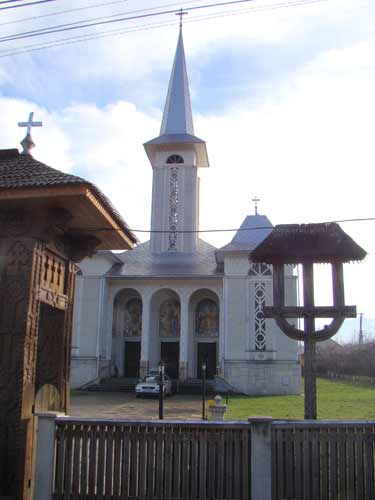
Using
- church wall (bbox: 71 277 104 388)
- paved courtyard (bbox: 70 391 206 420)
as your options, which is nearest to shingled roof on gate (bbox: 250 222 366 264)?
paved courtyard (bbox: 70 391 206 420)

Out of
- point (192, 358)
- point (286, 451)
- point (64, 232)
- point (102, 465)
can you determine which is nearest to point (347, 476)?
point (286, 451)

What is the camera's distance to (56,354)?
8.57 metres

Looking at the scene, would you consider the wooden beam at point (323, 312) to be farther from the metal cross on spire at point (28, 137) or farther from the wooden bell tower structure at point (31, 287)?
the metal cross on spire at point (28, 137)

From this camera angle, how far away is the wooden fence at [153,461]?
20.2 feet

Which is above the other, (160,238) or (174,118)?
(174,118)

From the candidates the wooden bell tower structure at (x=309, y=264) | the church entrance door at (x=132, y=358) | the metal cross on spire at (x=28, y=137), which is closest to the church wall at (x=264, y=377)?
the church entrance door at (x=132, y=358)

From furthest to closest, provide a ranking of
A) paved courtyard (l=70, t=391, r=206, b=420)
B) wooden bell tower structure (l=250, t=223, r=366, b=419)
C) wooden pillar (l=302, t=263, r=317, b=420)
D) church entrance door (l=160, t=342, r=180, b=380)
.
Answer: church entrance door (l=160, t=342, r=180, b=380), paved courtyard (l=70, t=391, r=206, b=420), wooden bell tower structure (l=250, t=223, r=366, b=419), wooden pillar (l=302, t=263, r=317, b=420)

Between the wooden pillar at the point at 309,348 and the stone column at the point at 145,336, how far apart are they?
24891mm

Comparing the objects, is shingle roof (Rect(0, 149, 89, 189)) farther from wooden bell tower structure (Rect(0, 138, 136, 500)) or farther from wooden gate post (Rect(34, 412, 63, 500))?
wooden gate post (Rect(34, 412, 63, 500))

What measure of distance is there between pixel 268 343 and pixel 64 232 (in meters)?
24.3

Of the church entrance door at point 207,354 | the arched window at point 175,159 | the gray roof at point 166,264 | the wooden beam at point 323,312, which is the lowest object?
the church entrance door at point 207,354

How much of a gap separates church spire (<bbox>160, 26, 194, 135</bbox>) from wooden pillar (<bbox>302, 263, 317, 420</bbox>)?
32.1m

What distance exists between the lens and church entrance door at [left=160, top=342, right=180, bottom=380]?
34.1 meters

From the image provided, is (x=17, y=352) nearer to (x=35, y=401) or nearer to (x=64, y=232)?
(x=35, y=401)
